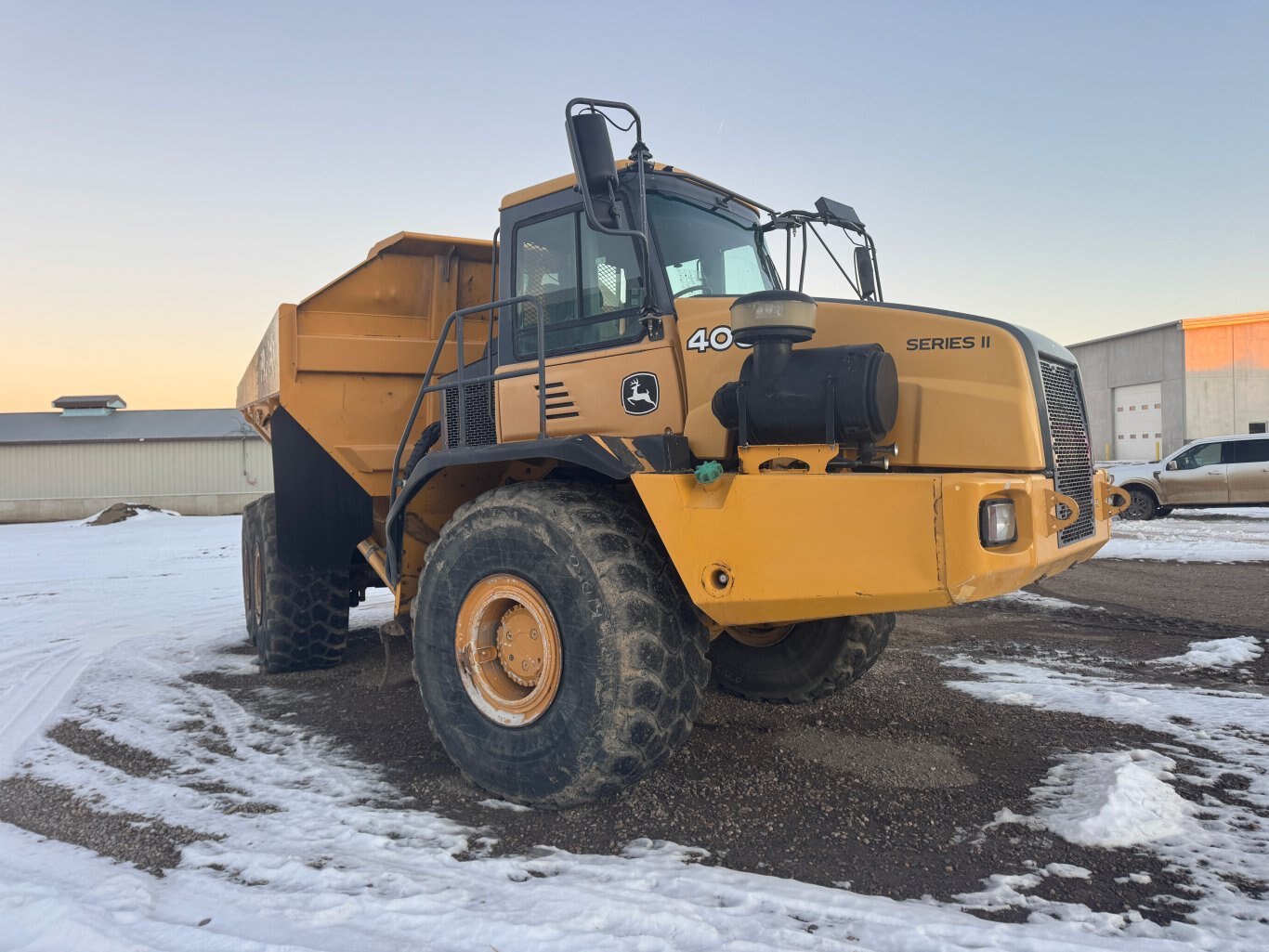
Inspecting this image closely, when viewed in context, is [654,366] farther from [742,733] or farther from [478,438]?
[742,733]

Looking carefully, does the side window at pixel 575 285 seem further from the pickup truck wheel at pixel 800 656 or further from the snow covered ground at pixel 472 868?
the snow covered ground at pixel 472 868

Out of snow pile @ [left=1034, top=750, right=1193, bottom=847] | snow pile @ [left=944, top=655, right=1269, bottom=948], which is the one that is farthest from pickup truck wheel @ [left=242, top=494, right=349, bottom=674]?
snow pile @ [left=1034, top=750, right=1193, bottom=847]

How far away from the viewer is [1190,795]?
3.55m

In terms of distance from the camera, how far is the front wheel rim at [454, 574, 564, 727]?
3658 millimetres

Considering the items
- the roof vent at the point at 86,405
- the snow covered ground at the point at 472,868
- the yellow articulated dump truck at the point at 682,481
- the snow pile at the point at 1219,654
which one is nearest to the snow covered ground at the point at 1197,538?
the snow pile at the point at 1219,654

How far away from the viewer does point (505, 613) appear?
3953mm

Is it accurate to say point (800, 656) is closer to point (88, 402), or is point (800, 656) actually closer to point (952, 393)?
point (952, 393)

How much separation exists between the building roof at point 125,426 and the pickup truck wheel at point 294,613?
30342 mm

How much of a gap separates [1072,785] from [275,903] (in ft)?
10.0

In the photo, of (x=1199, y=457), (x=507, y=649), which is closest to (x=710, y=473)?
(x=507, y=649)

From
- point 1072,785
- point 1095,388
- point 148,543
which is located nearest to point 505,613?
point 1072,785

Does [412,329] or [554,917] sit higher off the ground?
[412,329]

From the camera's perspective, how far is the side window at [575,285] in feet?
13.5

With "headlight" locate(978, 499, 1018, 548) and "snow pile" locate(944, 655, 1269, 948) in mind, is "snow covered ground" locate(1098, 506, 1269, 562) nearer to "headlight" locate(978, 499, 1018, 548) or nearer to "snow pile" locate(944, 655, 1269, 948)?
"snow pile" locate(944, 655, 1269, 948)
